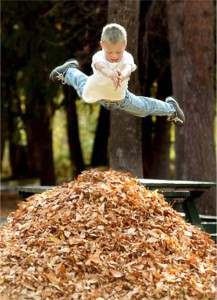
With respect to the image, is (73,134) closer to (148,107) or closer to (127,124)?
(127,124)

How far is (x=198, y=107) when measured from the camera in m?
11.5

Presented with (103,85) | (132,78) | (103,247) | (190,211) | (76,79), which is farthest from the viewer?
(132,78)

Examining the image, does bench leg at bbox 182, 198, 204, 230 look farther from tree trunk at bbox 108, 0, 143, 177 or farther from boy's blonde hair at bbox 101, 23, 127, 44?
boy's blonde hair at bbox 101, 23, 127, 44

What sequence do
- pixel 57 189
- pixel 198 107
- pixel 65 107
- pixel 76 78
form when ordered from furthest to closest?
1. pixel 65 107
2. pixel 198 107
3. pixel 57 189
4. pixel 76 78

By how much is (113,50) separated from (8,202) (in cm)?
958

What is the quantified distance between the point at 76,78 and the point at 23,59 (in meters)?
9.67

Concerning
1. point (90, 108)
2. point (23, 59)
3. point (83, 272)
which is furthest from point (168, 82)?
point (83, 272)

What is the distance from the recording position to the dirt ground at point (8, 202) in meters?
13.4

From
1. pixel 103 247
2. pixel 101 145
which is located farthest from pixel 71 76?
pixel 101 145

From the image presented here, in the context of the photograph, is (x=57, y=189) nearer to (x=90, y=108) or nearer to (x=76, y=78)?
(x=76, y=78)

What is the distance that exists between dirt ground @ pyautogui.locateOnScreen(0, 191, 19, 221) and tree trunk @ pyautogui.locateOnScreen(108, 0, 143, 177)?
396cm

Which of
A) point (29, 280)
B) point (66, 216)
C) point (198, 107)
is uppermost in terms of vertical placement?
point (198, 107)

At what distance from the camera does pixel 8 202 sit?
15.2 metres

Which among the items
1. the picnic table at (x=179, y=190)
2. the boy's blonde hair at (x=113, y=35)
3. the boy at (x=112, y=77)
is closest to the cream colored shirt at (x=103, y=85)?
the boy at (x=112, y=77)
